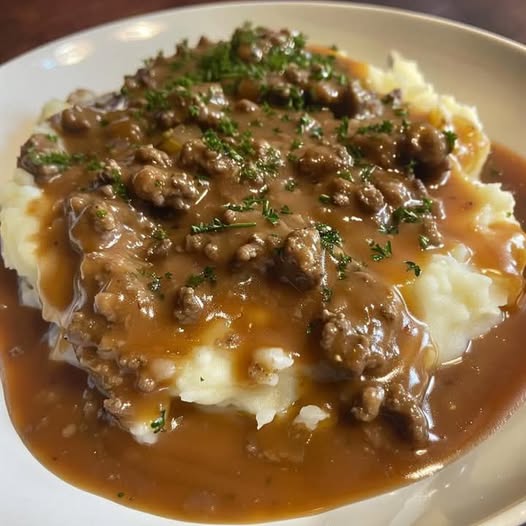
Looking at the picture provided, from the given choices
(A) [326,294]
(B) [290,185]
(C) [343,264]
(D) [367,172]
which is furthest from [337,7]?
(A) [326,294]

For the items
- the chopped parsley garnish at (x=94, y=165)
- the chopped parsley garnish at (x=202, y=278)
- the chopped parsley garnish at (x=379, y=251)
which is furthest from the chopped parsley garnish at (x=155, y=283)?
the chopped parsley garnish at (x=379, y=251)

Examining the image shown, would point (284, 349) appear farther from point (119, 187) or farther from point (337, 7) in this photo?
point (337, 7)

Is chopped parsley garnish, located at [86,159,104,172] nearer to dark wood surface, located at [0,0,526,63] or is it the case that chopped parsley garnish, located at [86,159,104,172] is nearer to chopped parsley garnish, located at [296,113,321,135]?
chopped parsley garnish, located at [296,113,321,135]

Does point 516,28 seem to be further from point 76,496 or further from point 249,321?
point 76,496

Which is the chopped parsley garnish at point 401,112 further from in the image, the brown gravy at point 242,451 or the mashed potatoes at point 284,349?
A: the brown gravy at point 242,451

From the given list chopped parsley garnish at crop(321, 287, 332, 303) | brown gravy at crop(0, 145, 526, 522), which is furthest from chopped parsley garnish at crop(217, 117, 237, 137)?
brown gravy at crop(0, 145, 526, 522)
